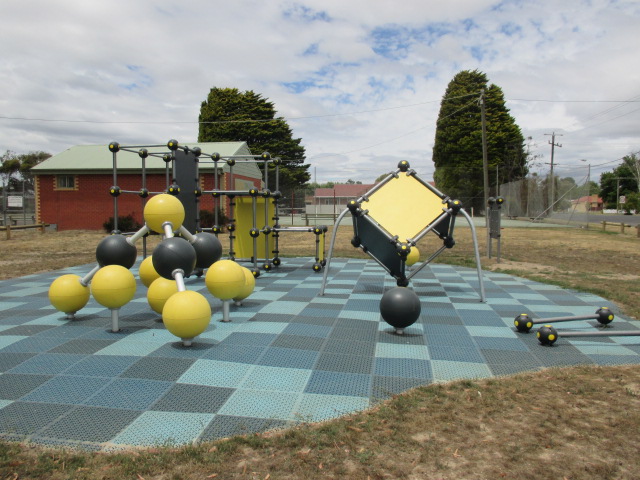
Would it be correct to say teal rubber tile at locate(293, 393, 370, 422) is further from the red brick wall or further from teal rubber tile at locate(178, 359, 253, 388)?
the red brick wall

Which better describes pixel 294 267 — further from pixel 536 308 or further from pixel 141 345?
pixel 141 345

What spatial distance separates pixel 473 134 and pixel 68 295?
52568 mm

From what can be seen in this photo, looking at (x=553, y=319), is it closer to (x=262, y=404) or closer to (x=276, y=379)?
(x=276, y=379)

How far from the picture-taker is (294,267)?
471 inches

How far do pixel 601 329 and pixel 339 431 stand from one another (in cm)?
439

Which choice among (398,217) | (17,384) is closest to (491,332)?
(398,217)

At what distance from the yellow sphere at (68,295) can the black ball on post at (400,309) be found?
12.8ft

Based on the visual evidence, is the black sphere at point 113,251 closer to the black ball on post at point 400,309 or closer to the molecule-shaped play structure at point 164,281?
the molecule-shaped play structure at point 164,281

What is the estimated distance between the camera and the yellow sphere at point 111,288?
5715mm

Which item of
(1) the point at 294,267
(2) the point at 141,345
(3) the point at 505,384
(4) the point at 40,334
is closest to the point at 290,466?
(3) the point at 505,384

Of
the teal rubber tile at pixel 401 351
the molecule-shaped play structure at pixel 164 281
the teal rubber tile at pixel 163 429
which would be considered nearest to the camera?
the teal rubber tile at pixel 163 429

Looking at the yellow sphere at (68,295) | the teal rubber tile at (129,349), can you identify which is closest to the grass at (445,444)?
the teal rubber tile at (129,349)

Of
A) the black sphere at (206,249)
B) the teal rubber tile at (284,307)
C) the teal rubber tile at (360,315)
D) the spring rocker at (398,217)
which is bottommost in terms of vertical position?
the teal rubber tile at (360,315)

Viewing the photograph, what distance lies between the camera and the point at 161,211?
6246 mm
